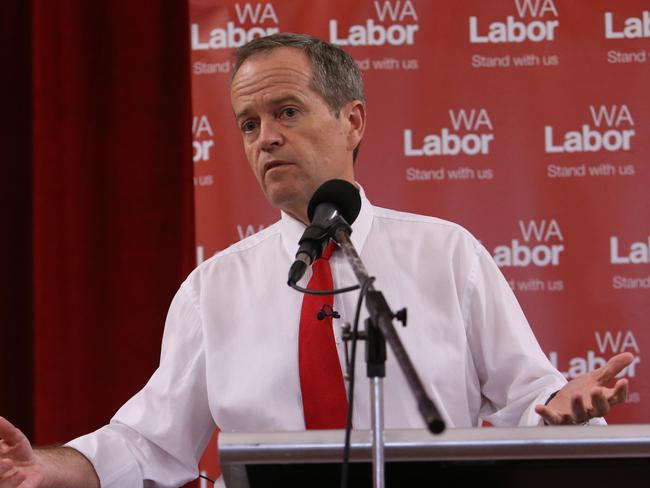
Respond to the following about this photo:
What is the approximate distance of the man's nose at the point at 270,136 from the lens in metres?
2.07

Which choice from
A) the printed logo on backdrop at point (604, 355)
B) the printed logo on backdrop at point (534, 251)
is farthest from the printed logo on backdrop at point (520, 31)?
the printed logo on backdrop at point (604, 355)

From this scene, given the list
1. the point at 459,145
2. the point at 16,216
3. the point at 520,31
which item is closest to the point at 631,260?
the point at 459,145

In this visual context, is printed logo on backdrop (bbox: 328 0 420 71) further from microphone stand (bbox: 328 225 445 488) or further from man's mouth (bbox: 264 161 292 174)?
microphone stand (bbox: 328 225 445 488)

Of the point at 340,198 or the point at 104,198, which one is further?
the point at 104,198

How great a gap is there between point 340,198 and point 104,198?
7.35ft

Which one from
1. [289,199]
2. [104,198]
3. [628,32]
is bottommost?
[289,199]

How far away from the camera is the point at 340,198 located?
140 cm

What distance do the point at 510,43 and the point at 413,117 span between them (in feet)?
1.42

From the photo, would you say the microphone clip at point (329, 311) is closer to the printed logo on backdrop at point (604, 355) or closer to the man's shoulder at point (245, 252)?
the man's shoulder at point (245, 252)

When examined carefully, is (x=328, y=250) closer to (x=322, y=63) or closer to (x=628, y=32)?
(x=322, y=63)

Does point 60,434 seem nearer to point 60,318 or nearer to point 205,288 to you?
point 60,318

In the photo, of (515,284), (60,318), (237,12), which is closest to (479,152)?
(515,284)

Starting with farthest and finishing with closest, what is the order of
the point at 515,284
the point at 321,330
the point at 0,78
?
the point at 0,78 < the point at 515,284 < the point at 321,330

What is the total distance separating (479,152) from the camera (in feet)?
10.5
